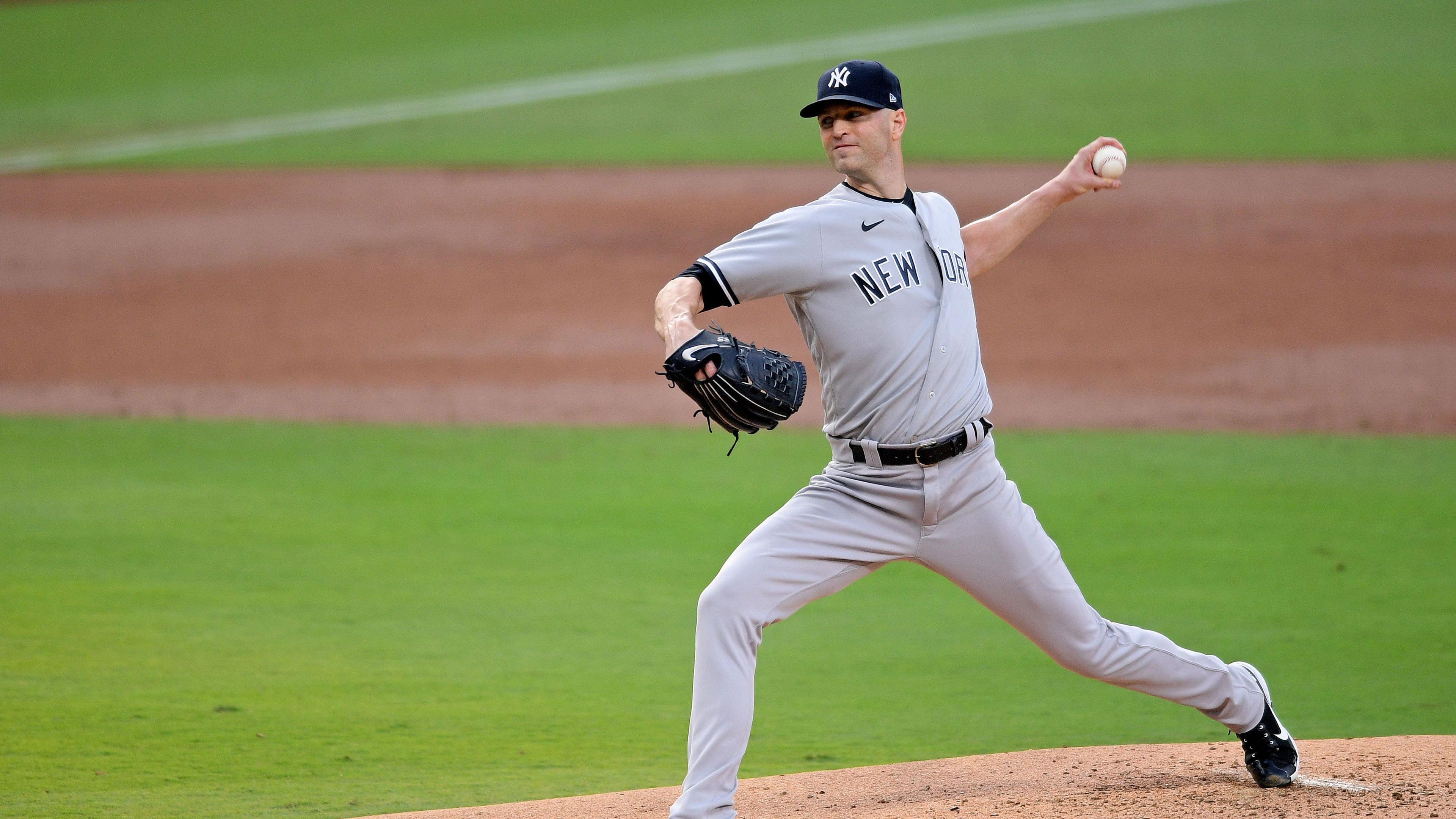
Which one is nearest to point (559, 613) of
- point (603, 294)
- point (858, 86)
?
point (858, 86)

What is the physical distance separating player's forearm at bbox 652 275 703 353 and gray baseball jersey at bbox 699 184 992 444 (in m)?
0.05

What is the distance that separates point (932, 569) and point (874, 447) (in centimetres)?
32

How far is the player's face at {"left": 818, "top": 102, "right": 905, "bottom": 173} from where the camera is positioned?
345 centimetres

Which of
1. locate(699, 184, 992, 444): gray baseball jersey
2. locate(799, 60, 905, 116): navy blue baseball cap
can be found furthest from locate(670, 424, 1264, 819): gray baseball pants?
locate(799, 60, 905, 116): navy blue baseball cap

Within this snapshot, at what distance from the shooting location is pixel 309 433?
8750 mm

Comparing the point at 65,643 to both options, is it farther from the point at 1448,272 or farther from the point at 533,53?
the point at 533,53

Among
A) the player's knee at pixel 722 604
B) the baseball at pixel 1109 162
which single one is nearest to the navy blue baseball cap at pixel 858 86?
the baseball at pixel 1109 162

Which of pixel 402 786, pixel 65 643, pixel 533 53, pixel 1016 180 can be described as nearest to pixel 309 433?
pixel 65 643

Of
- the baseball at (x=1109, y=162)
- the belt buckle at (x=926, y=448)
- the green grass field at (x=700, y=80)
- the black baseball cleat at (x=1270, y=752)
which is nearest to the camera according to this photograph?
the belt buckle at (x=926, y=448)

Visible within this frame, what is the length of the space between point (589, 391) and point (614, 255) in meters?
3.18

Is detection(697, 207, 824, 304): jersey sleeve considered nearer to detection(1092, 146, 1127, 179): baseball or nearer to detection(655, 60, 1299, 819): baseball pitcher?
detection(655, 60, 1299, 819): baseball pitcher

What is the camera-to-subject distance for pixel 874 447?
340 cm

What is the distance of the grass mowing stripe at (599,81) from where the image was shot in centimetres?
1705

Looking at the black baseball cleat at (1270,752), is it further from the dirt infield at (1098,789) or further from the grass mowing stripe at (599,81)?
the grass mowing stripe at (599,81)
